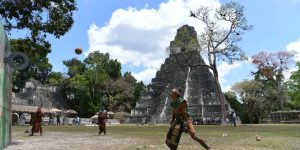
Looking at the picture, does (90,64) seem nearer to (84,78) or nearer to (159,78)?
(84,78)

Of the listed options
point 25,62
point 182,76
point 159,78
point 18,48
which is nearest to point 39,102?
point 159,78

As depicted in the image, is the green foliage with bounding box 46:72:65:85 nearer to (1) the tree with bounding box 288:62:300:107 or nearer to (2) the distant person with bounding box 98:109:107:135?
(1) the tree with bounding box 288:62:300:107

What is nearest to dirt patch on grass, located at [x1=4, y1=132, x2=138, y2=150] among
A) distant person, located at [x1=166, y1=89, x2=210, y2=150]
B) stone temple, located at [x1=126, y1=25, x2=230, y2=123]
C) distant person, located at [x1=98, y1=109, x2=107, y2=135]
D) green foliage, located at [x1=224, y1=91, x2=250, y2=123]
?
distant person, located at [x1=166, y1=89, x2=210, y2=150]

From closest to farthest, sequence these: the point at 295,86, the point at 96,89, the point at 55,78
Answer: the point at 295,86 < the point at 96,89 < the point at 55,78

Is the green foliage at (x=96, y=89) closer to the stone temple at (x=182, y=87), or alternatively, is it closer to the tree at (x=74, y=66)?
the tree at (x=74, y=66)

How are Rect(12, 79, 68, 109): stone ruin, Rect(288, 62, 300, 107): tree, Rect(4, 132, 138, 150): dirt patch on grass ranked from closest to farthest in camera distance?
1. Rect(4, 132, 138, 150): dirt patch on grass
2. Rect(288, 62, 300, 107): tree
3. Rect(12, 79, 68, 109): stone ruin

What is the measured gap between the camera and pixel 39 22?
1983 centimetres

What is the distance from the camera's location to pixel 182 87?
69.7m

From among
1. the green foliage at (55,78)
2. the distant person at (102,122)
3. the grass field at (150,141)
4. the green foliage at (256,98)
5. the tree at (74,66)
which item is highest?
the tree at (74,66)

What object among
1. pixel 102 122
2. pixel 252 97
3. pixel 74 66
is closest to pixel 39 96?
pixel 74 66

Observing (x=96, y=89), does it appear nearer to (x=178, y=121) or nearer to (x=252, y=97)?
(x=252, y=97)

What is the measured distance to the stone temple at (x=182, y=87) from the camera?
2498 inches

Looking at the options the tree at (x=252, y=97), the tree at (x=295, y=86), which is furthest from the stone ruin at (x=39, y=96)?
the tree at (x=295, y=86)

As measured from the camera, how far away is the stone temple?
208 feet
